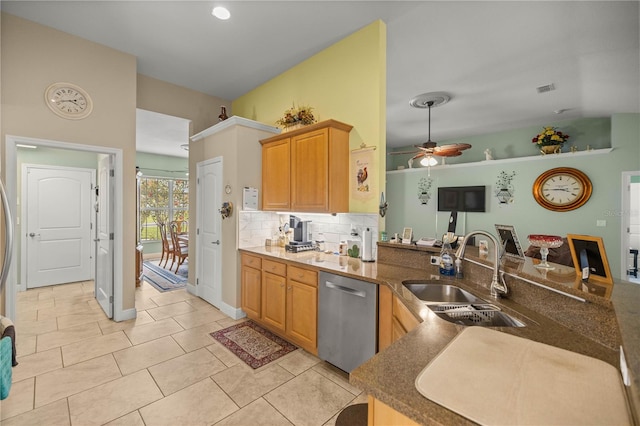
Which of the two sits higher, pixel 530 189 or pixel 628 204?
pixel 530 189

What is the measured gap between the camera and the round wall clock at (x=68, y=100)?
301 cm

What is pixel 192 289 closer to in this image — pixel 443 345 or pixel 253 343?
pixel 253 343

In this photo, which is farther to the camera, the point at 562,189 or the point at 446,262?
the point at 562,189

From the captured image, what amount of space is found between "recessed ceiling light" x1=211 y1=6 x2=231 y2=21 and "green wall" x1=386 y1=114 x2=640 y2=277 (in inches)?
234

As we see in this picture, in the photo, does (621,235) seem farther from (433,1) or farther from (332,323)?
(332,323)

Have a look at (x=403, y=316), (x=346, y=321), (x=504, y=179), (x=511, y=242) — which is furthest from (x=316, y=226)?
(x=504, y=179)

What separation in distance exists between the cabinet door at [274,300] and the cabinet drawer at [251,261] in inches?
5.8

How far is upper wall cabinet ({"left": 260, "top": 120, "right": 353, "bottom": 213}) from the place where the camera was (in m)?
2.93

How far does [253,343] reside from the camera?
2.89m

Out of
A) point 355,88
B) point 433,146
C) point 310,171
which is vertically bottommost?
point 310,171

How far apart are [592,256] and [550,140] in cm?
529

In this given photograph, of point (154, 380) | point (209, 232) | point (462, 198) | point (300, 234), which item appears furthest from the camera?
point (462, 198)

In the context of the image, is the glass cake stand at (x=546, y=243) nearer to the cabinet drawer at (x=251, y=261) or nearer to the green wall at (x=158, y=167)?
the cabinet drawer at (x=251, y=261)

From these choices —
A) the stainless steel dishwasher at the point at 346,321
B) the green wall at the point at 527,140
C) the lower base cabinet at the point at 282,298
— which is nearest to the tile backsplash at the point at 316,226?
the lower base cabinet at the point at 282,298
